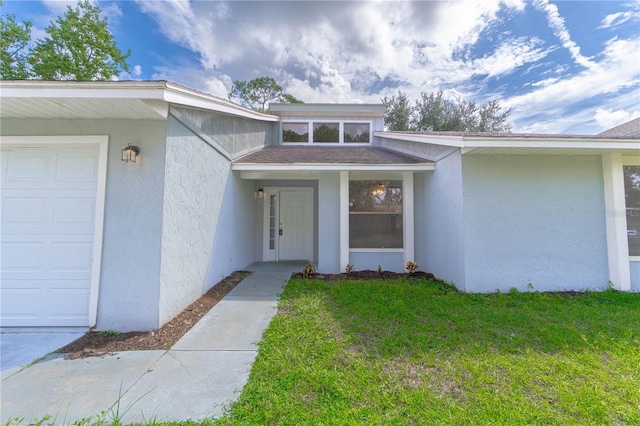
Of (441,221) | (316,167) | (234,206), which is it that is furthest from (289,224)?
(441,221)

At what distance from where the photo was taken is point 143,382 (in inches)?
103

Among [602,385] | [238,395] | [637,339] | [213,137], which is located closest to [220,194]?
[213,137]

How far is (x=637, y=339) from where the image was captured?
3.38 meters

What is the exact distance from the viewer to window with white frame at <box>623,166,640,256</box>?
540 centimetres

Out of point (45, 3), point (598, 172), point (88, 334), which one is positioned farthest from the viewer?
point (45, 3)

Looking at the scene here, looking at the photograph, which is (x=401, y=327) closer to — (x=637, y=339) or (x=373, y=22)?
(x=637, y=339)

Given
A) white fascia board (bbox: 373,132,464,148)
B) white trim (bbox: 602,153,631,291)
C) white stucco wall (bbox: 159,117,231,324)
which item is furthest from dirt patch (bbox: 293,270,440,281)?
white trim (bbox: 602,153,631,291)

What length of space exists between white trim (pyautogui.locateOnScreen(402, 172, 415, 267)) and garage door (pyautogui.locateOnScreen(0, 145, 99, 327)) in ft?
21.6

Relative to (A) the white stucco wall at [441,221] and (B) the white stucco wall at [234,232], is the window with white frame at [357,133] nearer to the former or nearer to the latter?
(A) the white stucco wall at [441,221]

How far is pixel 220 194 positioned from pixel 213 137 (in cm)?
129

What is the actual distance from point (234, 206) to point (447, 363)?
5759 millimetres

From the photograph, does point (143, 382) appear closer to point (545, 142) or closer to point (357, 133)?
point (545, 142)

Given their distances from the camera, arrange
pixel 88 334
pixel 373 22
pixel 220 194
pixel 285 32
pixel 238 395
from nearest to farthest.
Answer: pixel 238 395
pixel 88 334
pixel 220 194
pixel 373 22
pixel 285 32

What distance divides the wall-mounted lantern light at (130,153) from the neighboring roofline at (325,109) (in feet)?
26.5
